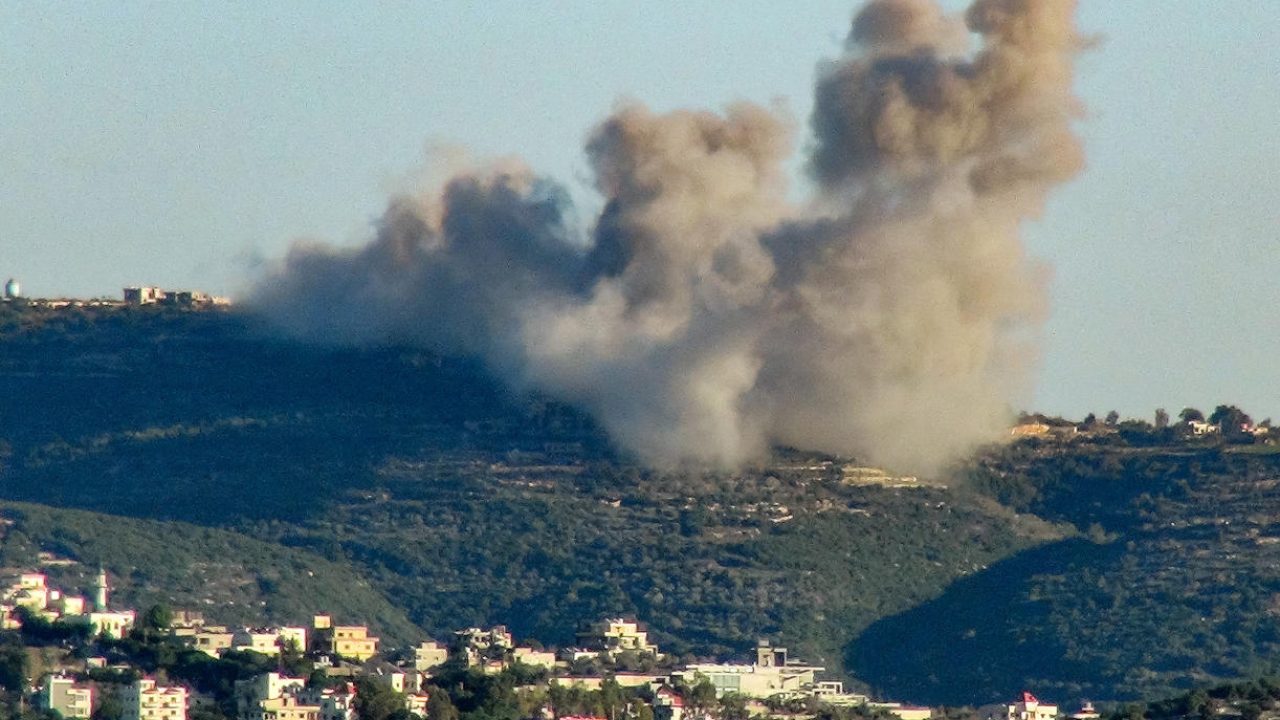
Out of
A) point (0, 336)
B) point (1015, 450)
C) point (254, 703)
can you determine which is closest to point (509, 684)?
point (254, 703)

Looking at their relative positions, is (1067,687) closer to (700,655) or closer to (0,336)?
(700,655)

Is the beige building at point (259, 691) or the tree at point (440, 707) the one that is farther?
the beige building at point (259, 691)

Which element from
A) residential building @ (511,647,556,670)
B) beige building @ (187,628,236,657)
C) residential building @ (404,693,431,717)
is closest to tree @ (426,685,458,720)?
residential building @ (404,693,431,717)

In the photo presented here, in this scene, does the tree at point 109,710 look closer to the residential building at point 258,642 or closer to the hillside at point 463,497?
the residential building at point 258,642

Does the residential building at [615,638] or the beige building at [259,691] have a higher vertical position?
the residential building at [615,638]

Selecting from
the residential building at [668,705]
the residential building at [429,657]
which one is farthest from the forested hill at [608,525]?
the residential building at [668,705]

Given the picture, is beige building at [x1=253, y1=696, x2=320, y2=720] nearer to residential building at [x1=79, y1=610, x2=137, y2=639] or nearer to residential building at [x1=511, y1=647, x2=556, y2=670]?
residential building at [x1=79, y1=610, x2=137, y2=639]

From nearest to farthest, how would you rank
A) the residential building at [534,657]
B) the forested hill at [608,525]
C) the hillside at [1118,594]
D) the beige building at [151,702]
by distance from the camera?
the beige building at [151,702] → the residential building at [534,657] → the hillside at [1118,594] → the forested hill at [608,525]

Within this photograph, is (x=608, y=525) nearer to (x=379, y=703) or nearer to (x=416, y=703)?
(x=416, y=703)
